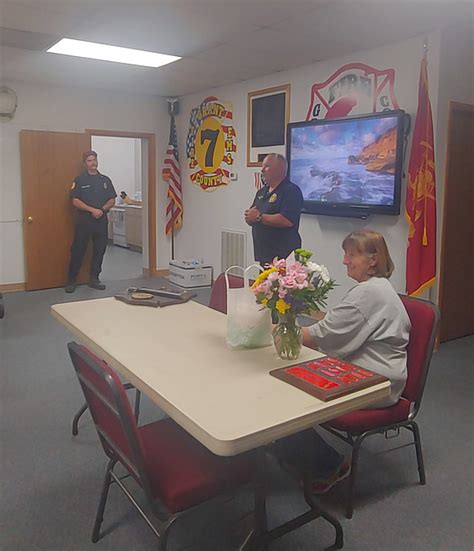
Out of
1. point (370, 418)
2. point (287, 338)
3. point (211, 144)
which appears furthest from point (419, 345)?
point (211, 144)

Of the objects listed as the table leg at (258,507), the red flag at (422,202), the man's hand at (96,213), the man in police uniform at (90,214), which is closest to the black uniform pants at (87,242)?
the man in police uniform at (90,214)

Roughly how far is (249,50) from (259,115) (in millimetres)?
1196

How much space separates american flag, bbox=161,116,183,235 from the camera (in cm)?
700

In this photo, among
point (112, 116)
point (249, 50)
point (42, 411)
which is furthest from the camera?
point (112, 116)

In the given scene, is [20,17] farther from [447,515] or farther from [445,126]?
[447,515]

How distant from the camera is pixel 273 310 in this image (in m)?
1.87

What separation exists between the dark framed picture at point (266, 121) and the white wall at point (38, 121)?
6.09 feet

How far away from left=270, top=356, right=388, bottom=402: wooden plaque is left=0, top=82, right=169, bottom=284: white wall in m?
5.28

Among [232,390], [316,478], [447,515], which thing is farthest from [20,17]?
[447,515]

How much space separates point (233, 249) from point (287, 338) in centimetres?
445

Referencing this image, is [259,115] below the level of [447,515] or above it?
above

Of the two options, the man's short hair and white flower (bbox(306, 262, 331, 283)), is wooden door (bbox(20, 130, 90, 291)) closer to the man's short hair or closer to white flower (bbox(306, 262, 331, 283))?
the man's short hair

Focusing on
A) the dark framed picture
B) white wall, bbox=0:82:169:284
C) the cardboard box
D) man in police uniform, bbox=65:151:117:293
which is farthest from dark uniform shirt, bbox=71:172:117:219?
the dark framed picture

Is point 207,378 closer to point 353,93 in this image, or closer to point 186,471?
point 186,471
